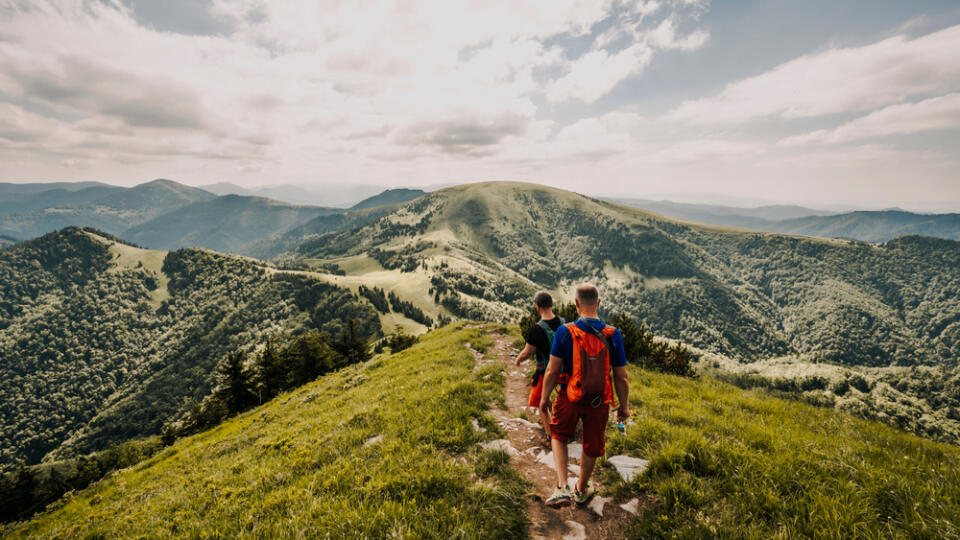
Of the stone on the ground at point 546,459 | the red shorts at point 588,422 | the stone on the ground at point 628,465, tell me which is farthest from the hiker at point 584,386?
the stone on the ground at point 546,459

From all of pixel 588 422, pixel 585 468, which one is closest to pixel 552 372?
pixel 588 422

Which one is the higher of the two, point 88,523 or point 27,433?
point 88,523

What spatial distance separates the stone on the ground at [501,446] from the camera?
8.26m

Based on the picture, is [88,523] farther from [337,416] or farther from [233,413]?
[233,413]

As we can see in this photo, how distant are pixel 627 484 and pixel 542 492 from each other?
1.70 metres

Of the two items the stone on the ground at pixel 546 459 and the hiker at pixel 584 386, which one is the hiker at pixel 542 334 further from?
the hiker at pixel 584 386

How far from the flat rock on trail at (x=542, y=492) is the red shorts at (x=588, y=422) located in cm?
103

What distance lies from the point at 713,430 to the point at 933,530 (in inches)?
144

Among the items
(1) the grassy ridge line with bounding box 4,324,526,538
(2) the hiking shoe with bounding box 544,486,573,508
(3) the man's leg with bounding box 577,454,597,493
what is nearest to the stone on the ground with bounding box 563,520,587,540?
(2) the hiking shoe with bounding box 544,486,573,508

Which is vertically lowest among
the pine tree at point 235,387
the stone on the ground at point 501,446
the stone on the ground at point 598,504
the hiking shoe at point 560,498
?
the pine tree at point 235,387

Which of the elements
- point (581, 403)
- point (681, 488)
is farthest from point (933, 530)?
point (581, 403)

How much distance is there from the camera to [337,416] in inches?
494

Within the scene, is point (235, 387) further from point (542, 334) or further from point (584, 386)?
point (584, 386)

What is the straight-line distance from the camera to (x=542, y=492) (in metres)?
7.03
